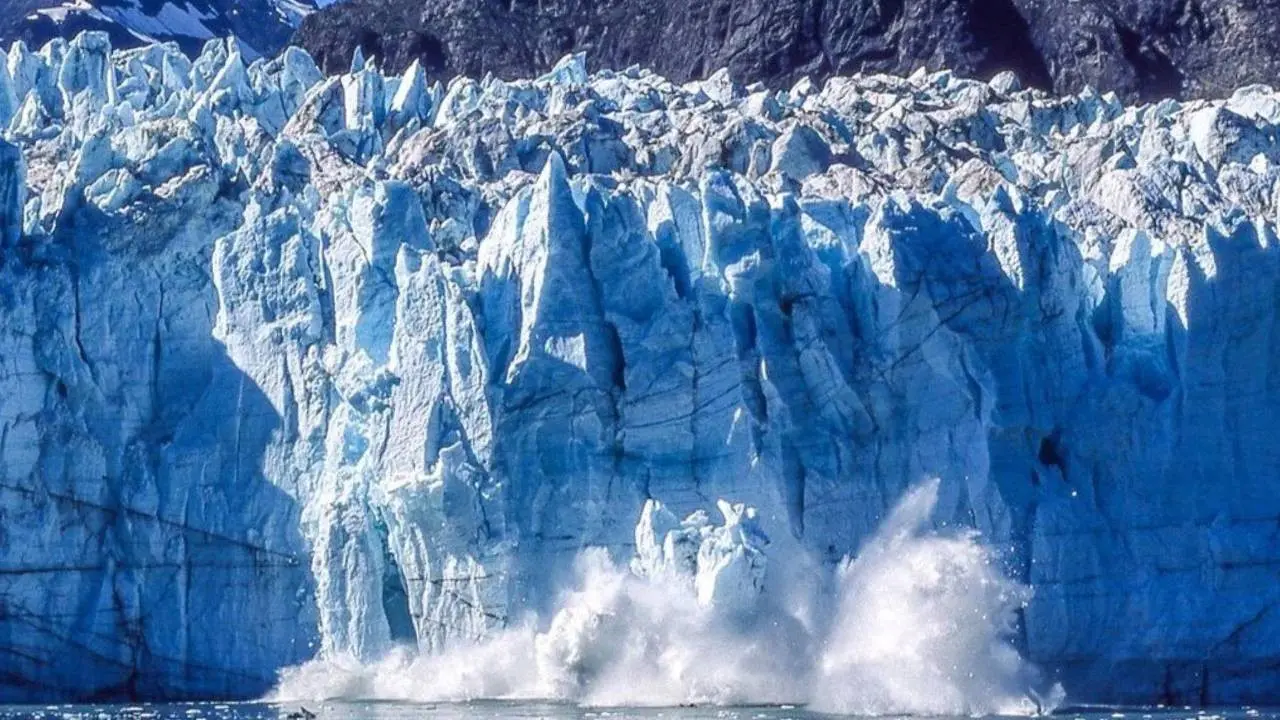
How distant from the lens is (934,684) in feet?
101

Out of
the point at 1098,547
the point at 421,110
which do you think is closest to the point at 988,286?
the point at 1098,547

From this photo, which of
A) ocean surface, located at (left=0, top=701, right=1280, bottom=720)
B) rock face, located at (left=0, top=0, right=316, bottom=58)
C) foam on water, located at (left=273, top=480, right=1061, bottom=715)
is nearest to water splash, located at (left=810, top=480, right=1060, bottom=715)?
foam on water, located at (left=273, top=480, right=1061, bottom=715)

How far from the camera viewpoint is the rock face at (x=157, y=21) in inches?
2734

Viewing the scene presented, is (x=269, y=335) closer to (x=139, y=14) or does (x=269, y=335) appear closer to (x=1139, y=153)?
(x=1139, y=153)

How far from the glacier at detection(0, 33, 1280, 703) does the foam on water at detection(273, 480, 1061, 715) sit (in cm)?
43

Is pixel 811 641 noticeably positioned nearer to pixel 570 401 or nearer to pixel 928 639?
pixel 928 639

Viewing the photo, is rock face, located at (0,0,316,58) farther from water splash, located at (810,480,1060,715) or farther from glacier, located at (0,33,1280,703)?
water splash, located at (810,480,1060,715)

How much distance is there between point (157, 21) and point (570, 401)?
156ft

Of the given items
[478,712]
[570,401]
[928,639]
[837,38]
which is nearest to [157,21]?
→ [837,38]

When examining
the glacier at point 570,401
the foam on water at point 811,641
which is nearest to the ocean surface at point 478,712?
the foam on water at point 811,641

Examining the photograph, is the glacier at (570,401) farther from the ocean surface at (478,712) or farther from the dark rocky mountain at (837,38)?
the dark rocky mountain at (837,38)

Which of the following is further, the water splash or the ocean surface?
the water splash

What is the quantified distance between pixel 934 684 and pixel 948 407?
3524 mm

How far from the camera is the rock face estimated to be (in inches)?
2734
